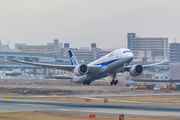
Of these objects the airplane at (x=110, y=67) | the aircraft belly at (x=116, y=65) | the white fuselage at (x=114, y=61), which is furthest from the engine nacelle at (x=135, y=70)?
the aircraft belly at (x=116, y=65)

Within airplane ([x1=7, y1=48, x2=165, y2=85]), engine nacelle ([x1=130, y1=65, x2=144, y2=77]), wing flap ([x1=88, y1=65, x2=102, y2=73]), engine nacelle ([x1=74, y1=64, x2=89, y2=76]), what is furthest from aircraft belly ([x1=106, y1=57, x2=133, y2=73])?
engine nacelle ([x1=74, y1=64, x2=89, y2=76])

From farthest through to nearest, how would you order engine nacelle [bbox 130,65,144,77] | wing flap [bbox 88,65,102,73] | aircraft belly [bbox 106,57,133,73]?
wing flap [bbox 88,65,102,73]
engine nacelle [bbox 130,65,144,77]
aircraft belly [bbox 106,57,133,73]

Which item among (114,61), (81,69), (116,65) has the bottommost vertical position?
(81,69)

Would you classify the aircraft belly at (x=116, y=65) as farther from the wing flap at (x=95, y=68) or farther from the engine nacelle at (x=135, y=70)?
the engine nacelle at (x=135, y=70)

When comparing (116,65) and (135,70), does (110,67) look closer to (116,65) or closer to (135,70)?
(116,65)

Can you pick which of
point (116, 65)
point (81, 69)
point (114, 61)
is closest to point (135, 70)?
point (116, 65)

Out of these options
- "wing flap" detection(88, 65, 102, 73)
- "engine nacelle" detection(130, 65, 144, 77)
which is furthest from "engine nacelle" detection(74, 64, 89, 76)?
"engine nacelle" detection(130, 65, 144, 77)

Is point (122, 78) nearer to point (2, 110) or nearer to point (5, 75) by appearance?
point (2, 110)

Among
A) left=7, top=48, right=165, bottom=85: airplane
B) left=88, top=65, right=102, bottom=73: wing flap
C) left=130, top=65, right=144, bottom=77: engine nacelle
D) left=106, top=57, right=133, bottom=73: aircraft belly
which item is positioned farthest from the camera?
left=88, top=65, right=102, bottom=73: wing flap

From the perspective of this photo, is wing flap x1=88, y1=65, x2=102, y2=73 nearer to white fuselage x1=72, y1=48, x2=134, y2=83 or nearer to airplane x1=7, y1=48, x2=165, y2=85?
airplane x1=7, y1=48, x2=165, y2=85

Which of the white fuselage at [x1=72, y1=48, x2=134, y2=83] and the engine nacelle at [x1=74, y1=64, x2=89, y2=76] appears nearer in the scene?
the white fuselage at [x1=72, y1=48, x2=134, y2=83]

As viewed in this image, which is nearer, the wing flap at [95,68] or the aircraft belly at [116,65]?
the aircraft belly at [116,65]

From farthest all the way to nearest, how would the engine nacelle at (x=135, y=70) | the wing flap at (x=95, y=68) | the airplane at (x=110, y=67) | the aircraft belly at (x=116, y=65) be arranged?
the wing flap at (x=95, y=68) → the engine nacelle at (x=135, y=70) → the airplane at (x=110, y=67) → the aircraft belly at (x=116, y=65)

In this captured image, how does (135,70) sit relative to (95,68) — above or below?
below
